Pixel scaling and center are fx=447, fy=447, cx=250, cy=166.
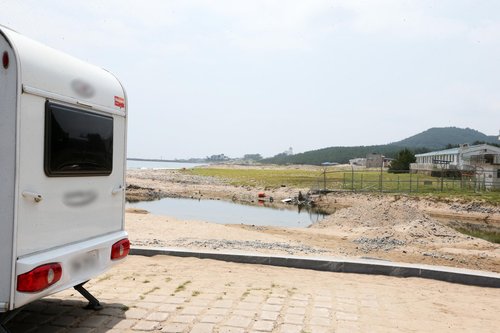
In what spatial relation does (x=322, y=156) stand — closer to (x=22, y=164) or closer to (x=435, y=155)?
(x=435, y=155)

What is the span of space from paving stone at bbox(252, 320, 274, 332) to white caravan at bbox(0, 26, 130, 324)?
1842 mm

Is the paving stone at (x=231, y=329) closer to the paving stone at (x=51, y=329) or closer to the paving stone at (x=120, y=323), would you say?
the paving stone at (x=120, y=323)

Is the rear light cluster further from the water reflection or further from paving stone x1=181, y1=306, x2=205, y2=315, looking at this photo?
the water reflection

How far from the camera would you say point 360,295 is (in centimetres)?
659

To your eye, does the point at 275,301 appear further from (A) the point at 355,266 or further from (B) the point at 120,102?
(B) the point at 120,102

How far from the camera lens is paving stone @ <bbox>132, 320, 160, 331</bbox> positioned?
5.02 meters

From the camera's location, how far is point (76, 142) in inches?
183

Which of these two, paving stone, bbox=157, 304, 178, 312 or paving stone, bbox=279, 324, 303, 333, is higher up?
paving stone, bbox=157, 304, 178, 312

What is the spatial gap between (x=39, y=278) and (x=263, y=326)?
250cm

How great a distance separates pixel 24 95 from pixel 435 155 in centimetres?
7686

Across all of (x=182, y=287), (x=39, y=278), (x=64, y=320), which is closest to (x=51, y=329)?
(x=64, y=320)

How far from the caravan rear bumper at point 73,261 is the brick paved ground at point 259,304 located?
722 millimetres

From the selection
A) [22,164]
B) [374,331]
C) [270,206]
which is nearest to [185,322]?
[374,331]

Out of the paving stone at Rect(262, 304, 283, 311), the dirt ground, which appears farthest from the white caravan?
the dirt ground
